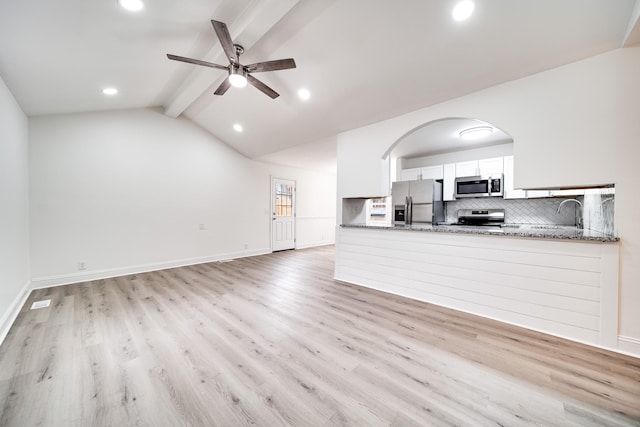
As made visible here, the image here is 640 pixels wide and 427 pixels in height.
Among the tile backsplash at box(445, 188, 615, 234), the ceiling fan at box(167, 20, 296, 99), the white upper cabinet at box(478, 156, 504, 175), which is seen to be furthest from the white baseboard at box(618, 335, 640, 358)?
the ceiling fan at box(167, 20, 296, 99)

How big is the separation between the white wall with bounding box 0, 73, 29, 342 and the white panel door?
4447 millimetres

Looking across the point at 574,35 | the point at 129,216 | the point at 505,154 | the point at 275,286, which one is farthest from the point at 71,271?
the point at 505,154

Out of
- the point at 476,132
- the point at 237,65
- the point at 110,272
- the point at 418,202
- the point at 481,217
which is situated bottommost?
the point at 110,272

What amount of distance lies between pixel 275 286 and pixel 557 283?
333 centimetres

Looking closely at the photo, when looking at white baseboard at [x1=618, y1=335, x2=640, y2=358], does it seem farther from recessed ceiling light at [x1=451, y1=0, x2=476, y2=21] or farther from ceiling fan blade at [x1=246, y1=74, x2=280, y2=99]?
ceiling fan blade at [x1=246, y1=74, x2=280, y2=99]

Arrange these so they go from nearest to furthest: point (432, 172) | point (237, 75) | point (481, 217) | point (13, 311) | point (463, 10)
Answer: point (463, 10) → point (237, 75) → point (13, 311) → point (481, 217) → point (432, 172)

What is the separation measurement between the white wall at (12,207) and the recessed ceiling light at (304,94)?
321 cm

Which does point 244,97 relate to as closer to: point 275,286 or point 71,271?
point 275,286

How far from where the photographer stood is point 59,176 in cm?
389

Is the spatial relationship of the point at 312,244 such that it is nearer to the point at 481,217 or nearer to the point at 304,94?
the point at 481,217

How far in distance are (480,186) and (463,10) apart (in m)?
3.41

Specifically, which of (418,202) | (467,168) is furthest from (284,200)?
(467,168)

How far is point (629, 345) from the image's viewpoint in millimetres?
2035

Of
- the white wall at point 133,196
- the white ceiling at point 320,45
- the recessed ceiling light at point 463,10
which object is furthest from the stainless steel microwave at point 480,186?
the white wall at point 133,196
